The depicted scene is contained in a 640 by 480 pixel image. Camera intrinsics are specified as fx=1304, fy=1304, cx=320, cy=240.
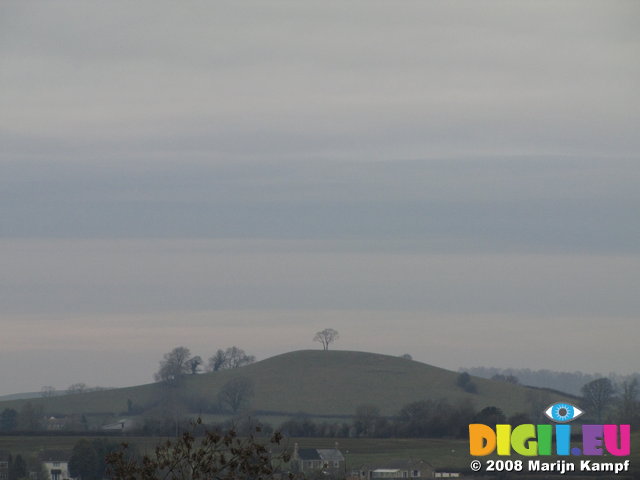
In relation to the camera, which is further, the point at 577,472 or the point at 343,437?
the point at 343,437

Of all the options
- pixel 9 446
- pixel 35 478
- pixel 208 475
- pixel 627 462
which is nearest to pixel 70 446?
pixel 9 446

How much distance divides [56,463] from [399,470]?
36112mm

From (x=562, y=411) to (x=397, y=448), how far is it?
2272 centimetres

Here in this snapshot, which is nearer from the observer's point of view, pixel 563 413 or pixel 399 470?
pixel 399 470

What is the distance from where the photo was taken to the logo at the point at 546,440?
11138 centimetres

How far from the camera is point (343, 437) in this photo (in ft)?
569

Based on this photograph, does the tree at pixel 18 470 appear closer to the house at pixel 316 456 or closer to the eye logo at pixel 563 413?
the house at pixel 316 456

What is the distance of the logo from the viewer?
11138 centimetres

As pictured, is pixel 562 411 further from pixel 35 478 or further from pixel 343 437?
pixel 35 478

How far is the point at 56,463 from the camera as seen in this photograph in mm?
137250

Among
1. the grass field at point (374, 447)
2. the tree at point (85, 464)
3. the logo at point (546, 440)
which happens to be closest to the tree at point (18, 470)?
the tree at point (85, 464)

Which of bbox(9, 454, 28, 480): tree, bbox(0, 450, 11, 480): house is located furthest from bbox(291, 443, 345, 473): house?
bbox(0, 450, 11, 480): house

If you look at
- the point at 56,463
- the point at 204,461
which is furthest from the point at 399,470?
the point at 204,461

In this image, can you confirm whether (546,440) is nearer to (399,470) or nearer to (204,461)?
(399,470)
